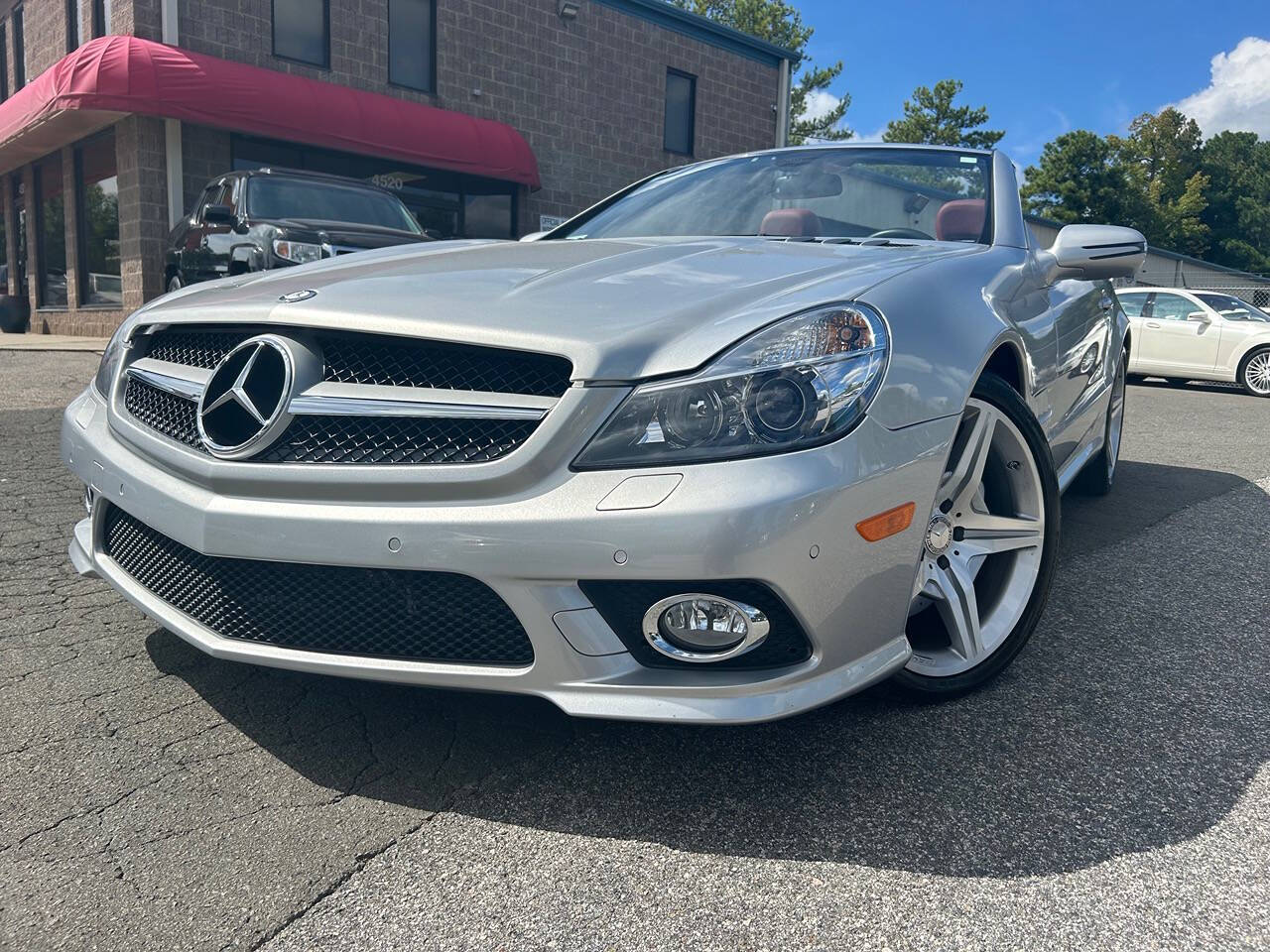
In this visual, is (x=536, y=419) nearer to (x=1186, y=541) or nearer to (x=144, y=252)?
(x=1186, y=541)

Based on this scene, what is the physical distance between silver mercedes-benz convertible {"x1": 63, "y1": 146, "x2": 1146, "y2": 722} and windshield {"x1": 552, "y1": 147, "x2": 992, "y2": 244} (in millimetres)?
791

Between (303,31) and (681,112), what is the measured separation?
750 centimetres

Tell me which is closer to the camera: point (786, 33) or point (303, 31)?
point (303, 31)

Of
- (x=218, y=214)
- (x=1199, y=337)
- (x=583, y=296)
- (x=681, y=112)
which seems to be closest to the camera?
(x=583, y=296)

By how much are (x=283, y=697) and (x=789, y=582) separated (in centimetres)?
126

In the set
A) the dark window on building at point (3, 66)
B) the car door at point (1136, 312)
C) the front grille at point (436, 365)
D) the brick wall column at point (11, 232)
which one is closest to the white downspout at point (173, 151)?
the brick wall column at point (11, 232)

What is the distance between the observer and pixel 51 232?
1591cm

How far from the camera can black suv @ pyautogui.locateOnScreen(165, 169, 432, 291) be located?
7.44 meters

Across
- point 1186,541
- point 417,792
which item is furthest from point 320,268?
point 1186,541

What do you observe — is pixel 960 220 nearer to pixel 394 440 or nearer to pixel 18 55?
pixel 394 440

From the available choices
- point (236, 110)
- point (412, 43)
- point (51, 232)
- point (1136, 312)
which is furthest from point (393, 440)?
point (51, 232)

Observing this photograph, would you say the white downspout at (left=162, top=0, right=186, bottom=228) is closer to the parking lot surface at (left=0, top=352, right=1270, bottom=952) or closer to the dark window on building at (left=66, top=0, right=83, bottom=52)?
the dark window on building at (left=66, top=0, right=83, bottom=52)

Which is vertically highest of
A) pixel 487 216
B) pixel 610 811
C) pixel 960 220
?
pixel 487 216

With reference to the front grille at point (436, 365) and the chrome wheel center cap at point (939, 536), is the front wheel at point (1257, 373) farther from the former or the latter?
the front grille at point (436, 365)
